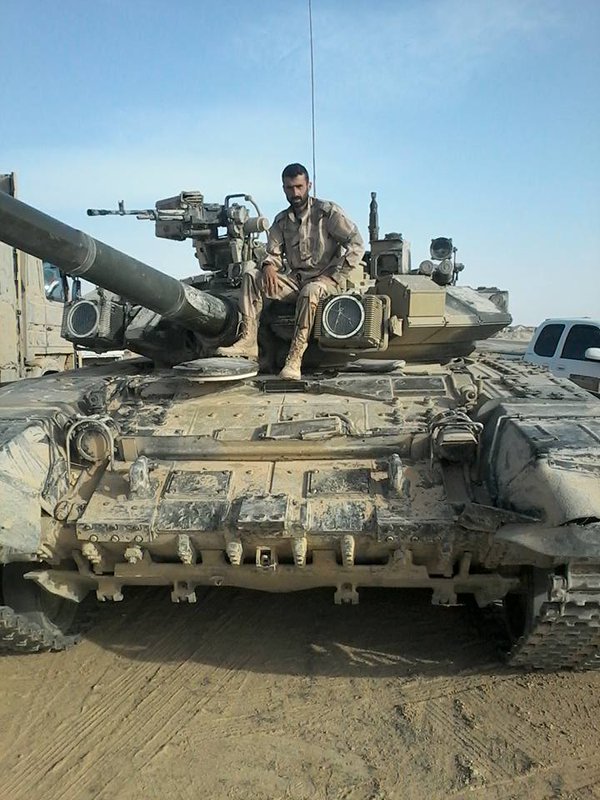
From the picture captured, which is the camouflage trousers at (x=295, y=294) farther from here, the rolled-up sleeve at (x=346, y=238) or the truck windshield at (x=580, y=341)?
the truck windshield at (x=580, y=341)

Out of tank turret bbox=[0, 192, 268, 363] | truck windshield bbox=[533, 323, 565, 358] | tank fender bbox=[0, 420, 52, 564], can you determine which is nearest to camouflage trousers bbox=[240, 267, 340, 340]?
tank turret bbox=[0, 192, 268, 363]

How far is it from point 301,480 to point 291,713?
1571 mm

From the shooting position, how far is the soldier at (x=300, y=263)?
6.64m

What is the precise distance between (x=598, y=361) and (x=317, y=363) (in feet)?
26.9

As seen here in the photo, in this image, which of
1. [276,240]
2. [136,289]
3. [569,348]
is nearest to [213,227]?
[276,240]

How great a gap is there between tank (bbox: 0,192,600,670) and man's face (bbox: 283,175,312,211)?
115 centimetres

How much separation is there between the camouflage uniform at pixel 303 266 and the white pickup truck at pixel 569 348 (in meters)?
8.08

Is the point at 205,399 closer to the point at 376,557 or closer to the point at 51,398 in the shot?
the point at 51,398

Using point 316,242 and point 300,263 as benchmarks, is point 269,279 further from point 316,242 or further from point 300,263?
point 316,242

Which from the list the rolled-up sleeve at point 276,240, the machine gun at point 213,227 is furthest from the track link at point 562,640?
the machine gun at point 213,227

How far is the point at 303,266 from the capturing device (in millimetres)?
7309

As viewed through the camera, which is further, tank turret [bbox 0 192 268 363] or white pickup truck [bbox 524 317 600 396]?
white pickup truck [bbox 524 317 600 396]

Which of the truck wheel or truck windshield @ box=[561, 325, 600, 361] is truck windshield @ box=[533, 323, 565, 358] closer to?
truck windshield @ box=[561, 325, 600, 361]

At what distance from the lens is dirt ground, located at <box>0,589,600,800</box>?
4352mm
